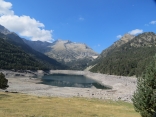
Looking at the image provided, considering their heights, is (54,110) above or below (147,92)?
below

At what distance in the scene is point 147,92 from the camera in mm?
28359

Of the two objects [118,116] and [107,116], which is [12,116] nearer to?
[107,116]

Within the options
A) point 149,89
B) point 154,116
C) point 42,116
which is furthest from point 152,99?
point 42,116

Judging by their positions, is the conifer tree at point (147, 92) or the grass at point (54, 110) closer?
the conifer tree at point (147, 92)

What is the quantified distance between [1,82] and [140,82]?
66456 millimetres

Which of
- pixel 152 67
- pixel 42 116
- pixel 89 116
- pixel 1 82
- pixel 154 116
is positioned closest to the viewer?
pixel 152 67

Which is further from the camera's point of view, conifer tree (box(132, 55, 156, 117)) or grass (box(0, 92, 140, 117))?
grass (box(0, 92, 140, 117))

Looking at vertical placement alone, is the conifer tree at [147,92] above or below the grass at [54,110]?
above

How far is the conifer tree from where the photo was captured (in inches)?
1110

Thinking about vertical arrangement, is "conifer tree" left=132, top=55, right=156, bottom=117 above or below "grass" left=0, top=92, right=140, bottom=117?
above

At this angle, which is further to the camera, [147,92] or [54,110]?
[54,110]

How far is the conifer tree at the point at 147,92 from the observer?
28.2 m

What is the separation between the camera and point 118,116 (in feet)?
135

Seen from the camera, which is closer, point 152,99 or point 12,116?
point 152,99
